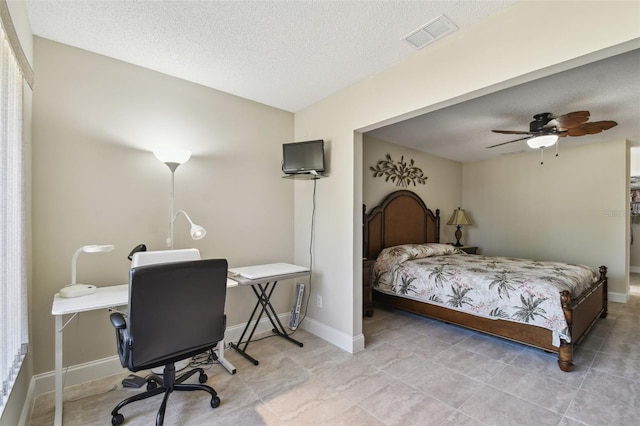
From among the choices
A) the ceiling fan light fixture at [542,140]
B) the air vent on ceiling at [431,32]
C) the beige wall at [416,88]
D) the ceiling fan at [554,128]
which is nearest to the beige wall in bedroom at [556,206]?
the ceiling fan at [554,128]

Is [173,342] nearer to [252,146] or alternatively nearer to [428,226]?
[252,146]

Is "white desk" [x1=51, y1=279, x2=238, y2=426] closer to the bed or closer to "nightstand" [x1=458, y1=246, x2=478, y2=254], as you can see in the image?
the bed

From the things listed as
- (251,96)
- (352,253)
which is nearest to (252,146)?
(251,96)

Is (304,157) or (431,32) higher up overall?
(431,32)

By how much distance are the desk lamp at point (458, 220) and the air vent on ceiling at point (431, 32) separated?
4.22 meters

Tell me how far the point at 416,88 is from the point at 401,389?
2.32 metres

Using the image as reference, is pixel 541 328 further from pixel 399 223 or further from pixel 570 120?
pixel 399 223

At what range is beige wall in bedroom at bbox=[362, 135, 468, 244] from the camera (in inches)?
169

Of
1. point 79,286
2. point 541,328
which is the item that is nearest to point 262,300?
point 79,286

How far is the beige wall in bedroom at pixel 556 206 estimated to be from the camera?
4.50 meters

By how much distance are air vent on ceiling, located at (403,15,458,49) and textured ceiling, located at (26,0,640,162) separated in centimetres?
4

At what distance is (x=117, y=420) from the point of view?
5.78 ft

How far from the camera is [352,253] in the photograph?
2805 mm

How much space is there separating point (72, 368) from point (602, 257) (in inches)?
269
